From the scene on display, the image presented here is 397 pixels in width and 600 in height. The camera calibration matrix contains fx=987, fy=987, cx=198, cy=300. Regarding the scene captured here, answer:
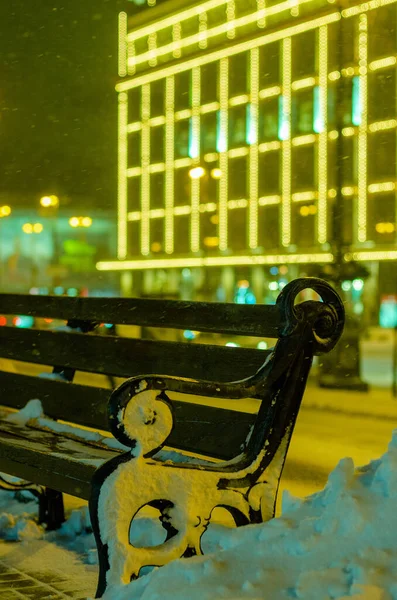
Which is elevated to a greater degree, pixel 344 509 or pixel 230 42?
pixel 230 42

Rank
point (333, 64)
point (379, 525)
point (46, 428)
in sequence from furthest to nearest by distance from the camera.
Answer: point (333, 64), point (46, 428), point (379, 525)

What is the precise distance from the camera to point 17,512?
17.5ft

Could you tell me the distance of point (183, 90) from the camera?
253ft

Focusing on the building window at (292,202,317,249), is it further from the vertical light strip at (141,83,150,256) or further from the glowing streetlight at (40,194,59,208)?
the glowing streetlight at (40,194,59,208)

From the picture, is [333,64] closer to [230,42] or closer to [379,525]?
[230,42]

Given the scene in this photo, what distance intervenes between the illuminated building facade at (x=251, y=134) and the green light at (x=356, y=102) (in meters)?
0.09

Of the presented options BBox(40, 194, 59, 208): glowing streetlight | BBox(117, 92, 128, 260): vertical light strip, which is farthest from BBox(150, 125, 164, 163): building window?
BBox(40, 194, 59, 208): glowing streetlight

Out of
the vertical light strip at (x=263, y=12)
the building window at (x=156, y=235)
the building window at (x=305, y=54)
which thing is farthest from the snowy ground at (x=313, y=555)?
the building window at (x=156, y=235)

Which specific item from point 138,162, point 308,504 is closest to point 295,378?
point 308,504

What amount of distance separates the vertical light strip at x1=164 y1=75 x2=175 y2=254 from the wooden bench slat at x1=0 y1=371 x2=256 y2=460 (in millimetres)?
71481

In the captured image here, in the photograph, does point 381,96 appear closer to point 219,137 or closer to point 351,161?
point 351,161

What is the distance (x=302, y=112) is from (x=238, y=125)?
716cm

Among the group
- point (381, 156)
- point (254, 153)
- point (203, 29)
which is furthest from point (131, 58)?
point (381, 156)

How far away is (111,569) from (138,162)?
262ft
